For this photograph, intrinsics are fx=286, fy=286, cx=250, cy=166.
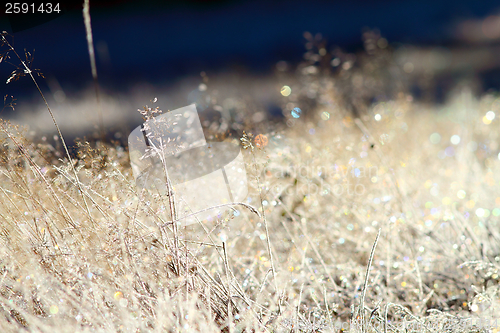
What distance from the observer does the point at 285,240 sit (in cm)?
89

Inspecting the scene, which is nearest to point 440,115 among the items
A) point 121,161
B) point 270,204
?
point 270,204

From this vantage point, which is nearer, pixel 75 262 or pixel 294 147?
pixel 75 262

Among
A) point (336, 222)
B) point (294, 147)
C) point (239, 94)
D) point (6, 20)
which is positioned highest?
point (6, 20)

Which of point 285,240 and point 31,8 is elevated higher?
point 31,8

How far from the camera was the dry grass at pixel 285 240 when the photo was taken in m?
0.46

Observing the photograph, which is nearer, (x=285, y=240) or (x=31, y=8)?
(x=31, y=8)

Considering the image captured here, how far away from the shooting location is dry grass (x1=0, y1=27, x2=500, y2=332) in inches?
18.0

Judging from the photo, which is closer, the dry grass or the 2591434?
the dry grass

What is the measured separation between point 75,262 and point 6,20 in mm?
646

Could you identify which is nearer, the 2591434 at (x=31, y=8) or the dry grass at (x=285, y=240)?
the dry grass at (x=285, y=240)

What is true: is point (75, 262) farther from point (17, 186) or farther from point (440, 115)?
point (440, 115)

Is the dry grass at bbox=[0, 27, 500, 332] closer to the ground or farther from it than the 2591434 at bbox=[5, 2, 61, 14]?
closer to the ground

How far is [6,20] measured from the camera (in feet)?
2.30

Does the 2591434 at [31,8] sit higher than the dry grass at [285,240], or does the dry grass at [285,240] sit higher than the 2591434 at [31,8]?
the 2591434 at [31,8]
